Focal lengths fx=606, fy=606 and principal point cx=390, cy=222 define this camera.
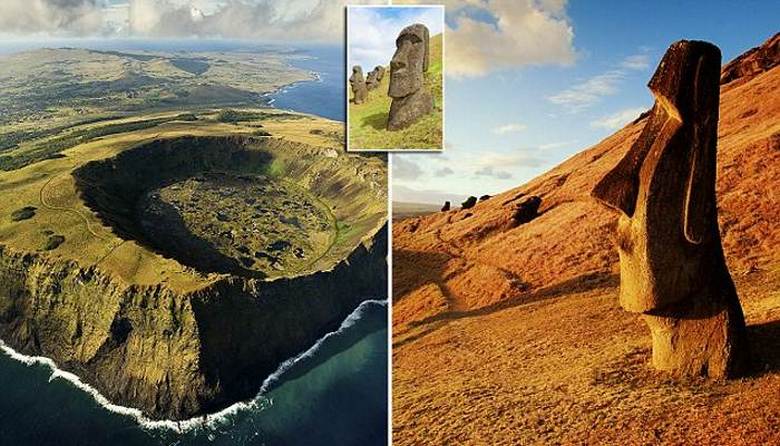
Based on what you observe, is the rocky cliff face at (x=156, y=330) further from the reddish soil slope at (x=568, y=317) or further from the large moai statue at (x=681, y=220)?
the large moai statue at (x=681, y=220)

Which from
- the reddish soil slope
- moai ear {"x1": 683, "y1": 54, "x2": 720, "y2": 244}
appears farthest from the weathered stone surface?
moai ear {"x1": 683, "y1": 54, "x2": 720, "y2": 244}

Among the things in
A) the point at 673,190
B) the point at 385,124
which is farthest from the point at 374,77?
the point at 673,190

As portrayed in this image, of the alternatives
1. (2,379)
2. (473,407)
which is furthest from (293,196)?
(473,407)

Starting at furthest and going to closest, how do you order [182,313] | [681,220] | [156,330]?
1. [156,330]
2. [182,313]
3. [681,220]

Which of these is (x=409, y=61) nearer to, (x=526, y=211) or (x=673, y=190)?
(x=526, y=211)

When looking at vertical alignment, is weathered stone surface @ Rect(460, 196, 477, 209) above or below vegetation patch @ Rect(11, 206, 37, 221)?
above

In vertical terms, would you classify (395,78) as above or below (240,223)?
above

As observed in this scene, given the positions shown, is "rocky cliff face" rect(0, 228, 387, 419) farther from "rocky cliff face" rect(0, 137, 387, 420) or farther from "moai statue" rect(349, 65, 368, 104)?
"moai statue" rect(349, 65, 368, 104)

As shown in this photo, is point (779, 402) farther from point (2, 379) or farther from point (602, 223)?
point (2, 379)
